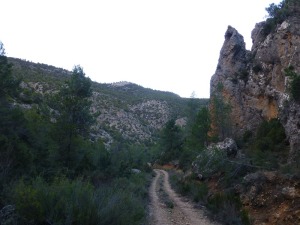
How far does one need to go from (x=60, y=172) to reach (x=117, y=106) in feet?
176

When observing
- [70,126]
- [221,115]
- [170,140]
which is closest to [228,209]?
[70,126]

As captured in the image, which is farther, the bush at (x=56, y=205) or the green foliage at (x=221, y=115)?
the green foliage at (x=221, y=115)

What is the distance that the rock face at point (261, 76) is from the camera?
23.1m

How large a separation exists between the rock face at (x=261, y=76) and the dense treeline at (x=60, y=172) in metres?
10.8

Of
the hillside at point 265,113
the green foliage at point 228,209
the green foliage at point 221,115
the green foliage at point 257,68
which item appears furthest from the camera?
the green foliage at point 221,115

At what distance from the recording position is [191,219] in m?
14.9

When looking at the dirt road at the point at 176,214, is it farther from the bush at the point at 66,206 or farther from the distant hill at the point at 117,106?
the distant hill at the point at 117,106

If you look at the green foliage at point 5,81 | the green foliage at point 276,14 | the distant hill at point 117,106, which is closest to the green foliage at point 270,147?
the green foliage at point 276,14

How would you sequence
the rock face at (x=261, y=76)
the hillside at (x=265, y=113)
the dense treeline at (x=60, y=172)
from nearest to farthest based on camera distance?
the dense treeline at (x=60, y=172) → the hillside at (x=265, y=113) → the rock face at (x=261, y=76)

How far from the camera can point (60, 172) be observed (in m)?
14.9

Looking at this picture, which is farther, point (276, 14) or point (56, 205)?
point (276, 14)

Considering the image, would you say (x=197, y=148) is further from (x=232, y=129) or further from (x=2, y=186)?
(x=2, y=186)

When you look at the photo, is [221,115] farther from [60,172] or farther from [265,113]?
[60,172]

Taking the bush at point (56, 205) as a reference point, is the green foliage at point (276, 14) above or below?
above
